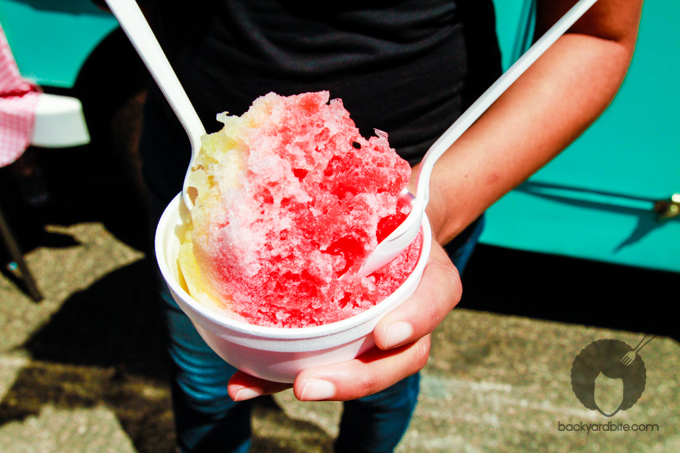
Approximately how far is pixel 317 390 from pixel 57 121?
7.04ft

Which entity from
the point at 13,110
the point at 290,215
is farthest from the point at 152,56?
the point at 13,110

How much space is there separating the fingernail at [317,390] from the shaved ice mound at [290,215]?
98 mm

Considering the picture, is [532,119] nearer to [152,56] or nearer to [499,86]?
[499,86]

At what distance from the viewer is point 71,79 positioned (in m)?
2.23

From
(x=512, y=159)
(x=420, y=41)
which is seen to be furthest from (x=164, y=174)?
(x=512, y=159)

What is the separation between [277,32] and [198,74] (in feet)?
0.68

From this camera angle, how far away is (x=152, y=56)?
761mm

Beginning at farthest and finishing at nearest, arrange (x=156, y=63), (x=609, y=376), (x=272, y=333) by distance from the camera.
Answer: (x=609, y=376) → (x=156, y=63) → (x=272, y=333)

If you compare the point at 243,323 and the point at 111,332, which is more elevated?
the point at 243,323

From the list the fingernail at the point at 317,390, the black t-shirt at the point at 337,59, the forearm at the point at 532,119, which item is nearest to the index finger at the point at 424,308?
the fingernail at the point at 317,390

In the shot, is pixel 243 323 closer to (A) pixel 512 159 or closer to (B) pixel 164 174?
(B) pixel 164 174

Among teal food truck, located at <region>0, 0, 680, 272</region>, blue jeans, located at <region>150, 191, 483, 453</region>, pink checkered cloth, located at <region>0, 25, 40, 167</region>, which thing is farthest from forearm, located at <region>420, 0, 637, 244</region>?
pink checkered cloth, located at <region>0, 25, 40, 167</region>

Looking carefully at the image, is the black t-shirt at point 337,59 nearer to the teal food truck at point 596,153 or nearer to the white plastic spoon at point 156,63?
the white plastic spoon at point 156,63

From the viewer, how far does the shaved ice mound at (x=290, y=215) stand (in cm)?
66
